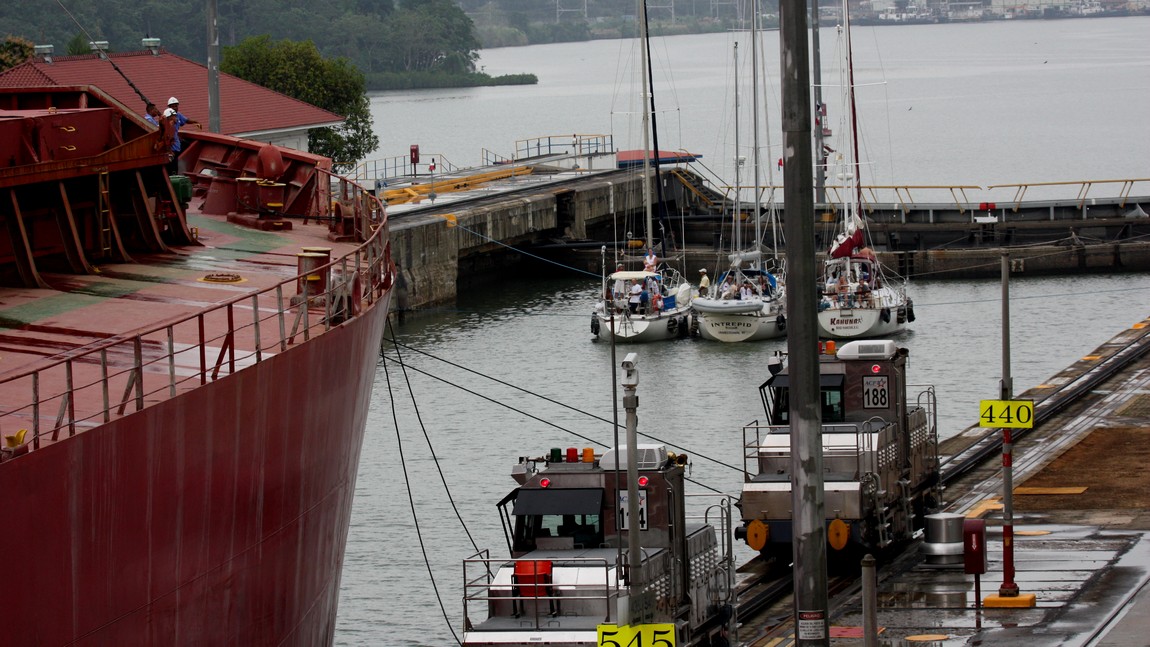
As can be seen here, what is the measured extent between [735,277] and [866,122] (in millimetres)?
93861

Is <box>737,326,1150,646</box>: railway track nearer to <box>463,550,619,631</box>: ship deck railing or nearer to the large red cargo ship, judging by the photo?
<box>463,550,619,631</box>: ship deck railing

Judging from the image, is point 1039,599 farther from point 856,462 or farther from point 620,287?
point 620,287

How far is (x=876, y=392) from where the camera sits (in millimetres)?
25484

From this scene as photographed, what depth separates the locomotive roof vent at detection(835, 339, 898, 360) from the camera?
25.4m

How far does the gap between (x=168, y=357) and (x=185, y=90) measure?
45587 mm

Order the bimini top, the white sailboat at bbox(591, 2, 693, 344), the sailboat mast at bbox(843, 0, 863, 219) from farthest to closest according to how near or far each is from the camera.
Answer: the sailboat mast at bbox(843, 0, 863, 219) < the bimini top < the white sailboat at bbox(591, 2, 693, 344)

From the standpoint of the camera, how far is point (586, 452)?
63.1 feet

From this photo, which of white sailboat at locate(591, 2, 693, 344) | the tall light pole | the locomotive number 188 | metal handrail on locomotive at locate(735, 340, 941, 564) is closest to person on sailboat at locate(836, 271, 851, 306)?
white sailboat at locate(591, 2, 693, 344)

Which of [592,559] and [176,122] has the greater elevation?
[176,122]

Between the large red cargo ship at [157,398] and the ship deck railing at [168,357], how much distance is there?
0.04 meters

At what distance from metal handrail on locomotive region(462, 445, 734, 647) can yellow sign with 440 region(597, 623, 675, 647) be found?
1580 mm

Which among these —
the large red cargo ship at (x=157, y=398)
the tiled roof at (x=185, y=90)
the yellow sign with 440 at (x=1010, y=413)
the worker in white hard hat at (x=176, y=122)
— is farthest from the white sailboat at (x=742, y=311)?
the yellow sign with 440 at (x=1010, y=413)

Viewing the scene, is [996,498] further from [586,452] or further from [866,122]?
[866,122]

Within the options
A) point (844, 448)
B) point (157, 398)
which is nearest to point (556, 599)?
point (157, 398)
